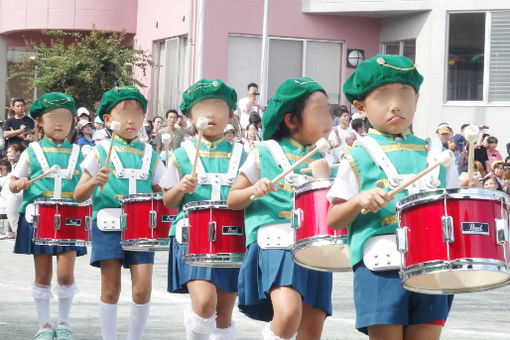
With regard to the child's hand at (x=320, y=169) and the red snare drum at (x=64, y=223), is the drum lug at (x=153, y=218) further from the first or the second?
the child's hand at (x=320, y=169)

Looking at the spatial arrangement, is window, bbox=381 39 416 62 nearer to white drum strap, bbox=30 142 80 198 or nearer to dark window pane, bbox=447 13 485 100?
dark window pane, bbox=447 13 485 100

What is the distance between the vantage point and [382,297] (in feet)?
16.8

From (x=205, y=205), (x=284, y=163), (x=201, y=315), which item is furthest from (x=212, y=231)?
(x=284, y=163)

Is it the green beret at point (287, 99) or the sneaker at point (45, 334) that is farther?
the sneaker at point (45, 334)

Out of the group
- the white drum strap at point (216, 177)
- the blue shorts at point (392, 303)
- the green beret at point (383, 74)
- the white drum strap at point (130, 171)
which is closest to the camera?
the blue shorts at point (392, 303)

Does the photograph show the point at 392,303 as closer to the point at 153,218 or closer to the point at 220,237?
the point at 220,237

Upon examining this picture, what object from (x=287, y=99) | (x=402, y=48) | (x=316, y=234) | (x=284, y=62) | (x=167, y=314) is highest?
(x=402, y=48)

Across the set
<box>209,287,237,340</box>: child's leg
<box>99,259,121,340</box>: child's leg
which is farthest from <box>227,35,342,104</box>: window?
<box>209,287,237,340</box>: child's leg

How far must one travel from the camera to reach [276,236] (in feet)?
20.8

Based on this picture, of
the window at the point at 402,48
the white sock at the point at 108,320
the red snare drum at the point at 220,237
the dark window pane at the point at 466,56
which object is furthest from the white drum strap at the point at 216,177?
the window at the point at 402,48

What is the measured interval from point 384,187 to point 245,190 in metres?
1.33

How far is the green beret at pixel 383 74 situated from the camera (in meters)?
5.28

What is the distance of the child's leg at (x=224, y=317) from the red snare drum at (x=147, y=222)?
82 cm

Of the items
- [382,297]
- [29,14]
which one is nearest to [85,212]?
[382,297]
